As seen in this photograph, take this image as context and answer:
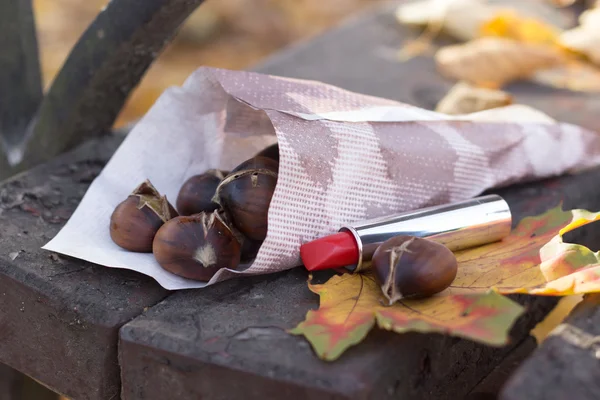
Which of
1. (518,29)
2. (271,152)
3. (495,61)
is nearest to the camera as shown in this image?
(271,152)

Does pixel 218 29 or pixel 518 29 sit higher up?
pixel 518 29

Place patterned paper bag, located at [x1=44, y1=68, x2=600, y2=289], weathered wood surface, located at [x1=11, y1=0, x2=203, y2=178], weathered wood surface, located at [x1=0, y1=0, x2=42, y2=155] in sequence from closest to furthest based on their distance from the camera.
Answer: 1. patterned paper bag, located at [x1=44, y1=68, x2=600, y2=289]
2. weathered wood surface, located at [x1=11, y1=0, x2=203, y2=178]
3. weathered wood surface, located at [x1=0, y1=0, x2=42, y2=155]

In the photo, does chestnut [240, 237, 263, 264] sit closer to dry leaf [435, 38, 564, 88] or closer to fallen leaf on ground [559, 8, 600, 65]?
dry leaf [435, 38, 564, 88]

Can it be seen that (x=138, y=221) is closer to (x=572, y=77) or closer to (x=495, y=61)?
(x=495, y=61)

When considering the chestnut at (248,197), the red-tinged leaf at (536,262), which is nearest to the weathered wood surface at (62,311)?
the chestnut at (248,197)

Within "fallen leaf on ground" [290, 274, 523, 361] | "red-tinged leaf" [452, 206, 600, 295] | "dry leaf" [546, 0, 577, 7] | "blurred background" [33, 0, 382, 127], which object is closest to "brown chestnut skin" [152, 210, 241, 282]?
"fallen leaf on ground" [290, 274, 523, 361]

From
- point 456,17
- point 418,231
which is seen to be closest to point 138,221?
point 418,231
